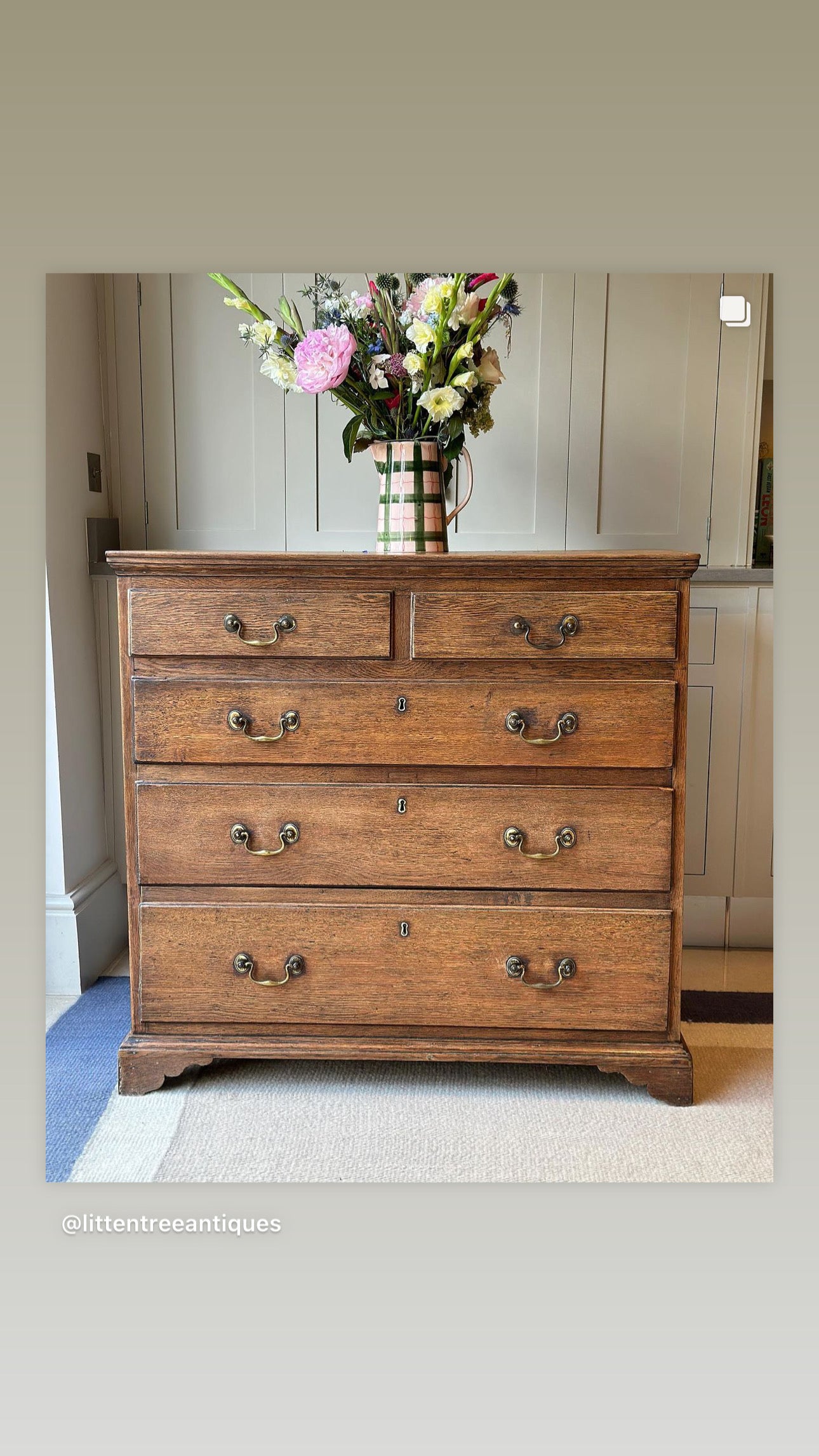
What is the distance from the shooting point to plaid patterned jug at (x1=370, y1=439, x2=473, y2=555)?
5.96 ft

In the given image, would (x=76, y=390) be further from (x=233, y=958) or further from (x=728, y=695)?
(x=728, y=695)

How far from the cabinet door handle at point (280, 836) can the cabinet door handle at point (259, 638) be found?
1.00 feet

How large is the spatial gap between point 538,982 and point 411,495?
862mm

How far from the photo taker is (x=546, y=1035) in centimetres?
177

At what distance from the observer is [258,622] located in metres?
1.70

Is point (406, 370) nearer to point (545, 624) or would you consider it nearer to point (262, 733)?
point (545, 624)

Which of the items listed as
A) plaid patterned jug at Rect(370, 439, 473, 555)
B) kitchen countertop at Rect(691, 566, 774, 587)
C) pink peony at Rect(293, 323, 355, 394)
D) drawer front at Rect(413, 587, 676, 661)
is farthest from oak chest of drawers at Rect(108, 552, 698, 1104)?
kitchen countertop at Rect(691, 566, 774, 587)

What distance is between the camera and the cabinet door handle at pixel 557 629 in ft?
5.50

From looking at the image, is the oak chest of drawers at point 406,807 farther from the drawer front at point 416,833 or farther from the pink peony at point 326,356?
the pink peony at point 326,356

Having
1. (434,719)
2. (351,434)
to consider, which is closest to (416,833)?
(434,719)

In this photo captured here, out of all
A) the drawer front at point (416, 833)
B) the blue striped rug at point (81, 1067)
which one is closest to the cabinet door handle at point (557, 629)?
the drawer front at point (416, 833)

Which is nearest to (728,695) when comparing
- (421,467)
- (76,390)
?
(421,467)

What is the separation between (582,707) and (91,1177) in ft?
3.44
